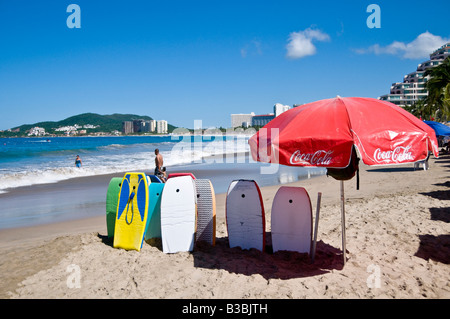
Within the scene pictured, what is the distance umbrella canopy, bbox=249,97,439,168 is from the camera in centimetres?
303

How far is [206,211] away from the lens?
199 inches

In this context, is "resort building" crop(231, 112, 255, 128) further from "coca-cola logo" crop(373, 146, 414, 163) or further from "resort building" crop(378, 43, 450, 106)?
"coca-cola logo" crop(373, 146, 414, 163)

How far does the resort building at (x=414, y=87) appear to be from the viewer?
8688 centimetres

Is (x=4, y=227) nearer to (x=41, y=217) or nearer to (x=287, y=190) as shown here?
(x=41, y=217)

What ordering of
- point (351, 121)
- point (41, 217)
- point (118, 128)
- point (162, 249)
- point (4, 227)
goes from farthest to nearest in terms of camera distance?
point (118, 128)
point (41, 217)
point (4, 227)
point (162, 249)
point (351, 121)

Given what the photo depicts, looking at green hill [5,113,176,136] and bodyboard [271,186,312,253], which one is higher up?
green hill [5,113,176,136]

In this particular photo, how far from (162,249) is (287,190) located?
2124mm

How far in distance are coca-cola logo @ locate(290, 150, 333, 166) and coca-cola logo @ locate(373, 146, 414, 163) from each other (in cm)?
43

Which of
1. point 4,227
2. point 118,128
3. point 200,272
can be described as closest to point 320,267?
point 200,272

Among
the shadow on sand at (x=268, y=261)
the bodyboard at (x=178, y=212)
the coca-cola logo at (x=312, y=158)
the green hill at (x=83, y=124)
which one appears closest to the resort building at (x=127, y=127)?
the green hill at (x=83, y=124)

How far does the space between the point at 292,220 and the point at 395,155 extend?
75.2 inches

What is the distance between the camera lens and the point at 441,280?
3725 mm

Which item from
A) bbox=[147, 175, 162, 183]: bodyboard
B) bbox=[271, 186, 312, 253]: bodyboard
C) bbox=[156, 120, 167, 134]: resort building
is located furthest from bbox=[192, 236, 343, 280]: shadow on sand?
bbox=[156, 120, 167, 134]: resort building

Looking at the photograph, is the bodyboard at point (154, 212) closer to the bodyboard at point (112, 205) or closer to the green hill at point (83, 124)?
the bodyboard at point (112, 205)
